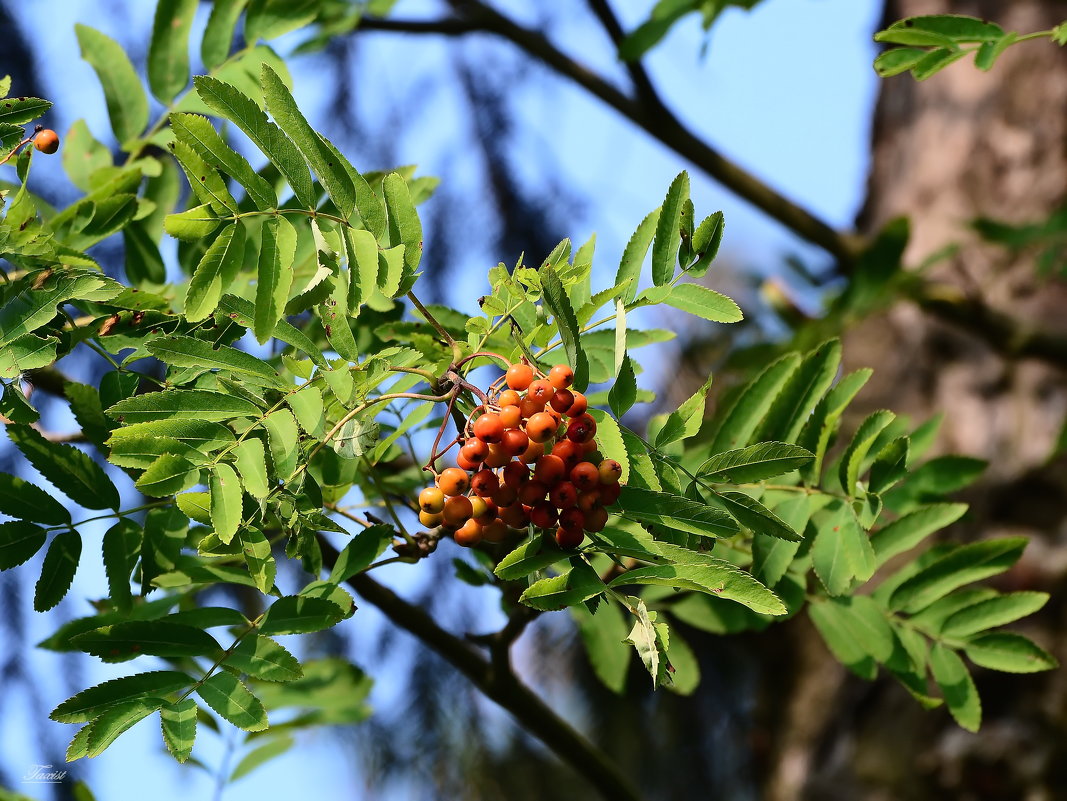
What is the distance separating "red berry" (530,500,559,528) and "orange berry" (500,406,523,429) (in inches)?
3.1

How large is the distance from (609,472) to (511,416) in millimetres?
104

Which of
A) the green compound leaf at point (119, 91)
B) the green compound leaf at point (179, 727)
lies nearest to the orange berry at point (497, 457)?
the green compound leaf at point (179, 727)

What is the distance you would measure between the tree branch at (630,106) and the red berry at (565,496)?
1846 mm

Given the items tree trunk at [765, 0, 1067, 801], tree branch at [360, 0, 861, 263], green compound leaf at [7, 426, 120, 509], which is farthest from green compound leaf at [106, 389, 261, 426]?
tree trunk at [765, 0, 1067, 801]

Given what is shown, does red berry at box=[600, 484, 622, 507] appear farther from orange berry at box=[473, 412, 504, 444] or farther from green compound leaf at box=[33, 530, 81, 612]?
green compound leaf at box=[33, 530, 81, 612]

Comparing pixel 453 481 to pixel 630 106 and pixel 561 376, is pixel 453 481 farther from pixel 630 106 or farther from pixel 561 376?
pixel 630 106

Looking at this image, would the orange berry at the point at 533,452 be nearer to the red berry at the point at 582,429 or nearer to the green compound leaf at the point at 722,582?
the red berry at the point at 582,429

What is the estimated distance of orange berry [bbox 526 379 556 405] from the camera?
3.08 ft

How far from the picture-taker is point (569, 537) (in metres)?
0.97

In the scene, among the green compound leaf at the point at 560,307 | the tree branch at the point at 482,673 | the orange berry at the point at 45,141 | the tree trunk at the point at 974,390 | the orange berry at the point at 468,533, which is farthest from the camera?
the tree trunk at the point at 974,390

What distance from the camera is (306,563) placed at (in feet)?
3.72

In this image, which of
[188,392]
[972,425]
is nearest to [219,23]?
[188,392]

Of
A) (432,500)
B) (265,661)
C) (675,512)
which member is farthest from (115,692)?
(675,512)

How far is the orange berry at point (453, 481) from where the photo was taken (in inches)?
39.1
